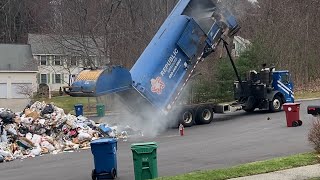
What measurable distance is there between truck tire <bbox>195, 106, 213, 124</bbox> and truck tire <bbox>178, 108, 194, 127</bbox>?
428 mm

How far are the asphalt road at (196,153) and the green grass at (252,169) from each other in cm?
145

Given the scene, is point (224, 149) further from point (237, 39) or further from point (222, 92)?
point (237, 39)

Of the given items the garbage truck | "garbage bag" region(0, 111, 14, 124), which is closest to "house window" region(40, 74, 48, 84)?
the garbage truck

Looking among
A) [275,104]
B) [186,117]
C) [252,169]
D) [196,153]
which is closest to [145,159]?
[252,169]

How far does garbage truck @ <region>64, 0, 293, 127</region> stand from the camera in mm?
19828

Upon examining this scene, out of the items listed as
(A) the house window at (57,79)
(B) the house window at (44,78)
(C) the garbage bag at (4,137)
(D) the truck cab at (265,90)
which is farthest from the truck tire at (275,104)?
(B) the house window at (44,78)

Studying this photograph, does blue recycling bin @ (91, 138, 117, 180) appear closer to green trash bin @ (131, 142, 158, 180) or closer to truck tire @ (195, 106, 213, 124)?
green trash bin @ (131, 142, 158, 180)

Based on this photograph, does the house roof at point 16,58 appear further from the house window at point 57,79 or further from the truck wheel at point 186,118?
the truck wheel at point 186,118

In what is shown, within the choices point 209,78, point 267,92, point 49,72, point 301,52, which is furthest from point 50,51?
point 267,92

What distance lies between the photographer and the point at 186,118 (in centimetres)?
2325

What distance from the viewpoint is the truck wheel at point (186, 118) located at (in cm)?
2300

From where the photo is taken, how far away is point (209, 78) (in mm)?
30875

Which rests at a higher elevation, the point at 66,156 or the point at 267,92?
the point at 267,92

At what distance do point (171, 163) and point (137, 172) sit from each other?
9.03 ft
